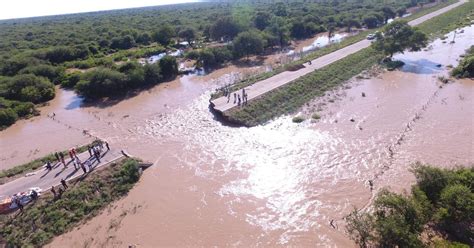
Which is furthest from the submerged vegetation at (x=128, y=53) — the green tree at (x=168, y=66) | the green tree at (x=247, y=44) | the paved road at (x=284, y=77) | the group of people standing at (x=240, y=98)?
the group of people standing at (x=240, y=98)

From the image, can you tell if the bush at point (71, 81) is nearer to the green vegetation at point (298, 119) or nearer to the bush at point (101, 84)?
the bush at point (101, 84)

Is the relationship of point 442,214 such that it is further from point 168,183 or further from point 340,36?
point 340,36

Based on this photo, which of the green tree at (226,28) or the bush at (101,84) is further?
the green tree at (226,28)

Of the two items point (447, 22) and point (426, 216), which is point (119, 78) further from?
point (447, 22)

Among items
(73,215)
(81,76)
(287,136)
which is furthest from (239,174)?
(81,76)

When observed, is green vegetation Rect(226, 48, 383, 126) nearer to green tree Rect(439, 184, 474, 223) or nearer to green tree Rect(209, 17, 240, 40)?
green tree Rect(439, 184, 474, 223)

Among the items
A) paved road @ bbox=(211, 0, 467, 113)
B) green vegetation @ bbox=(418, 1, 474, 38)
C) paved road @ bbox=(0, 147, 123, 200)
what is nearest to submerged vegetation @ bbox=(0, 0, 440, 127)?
paved road @ bbox=(211, 0, 467, 113)
